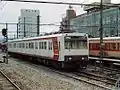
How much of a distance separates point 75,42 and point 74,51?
74 cm

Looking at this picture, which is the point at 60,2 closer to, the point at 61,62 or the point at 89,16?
the point at 61,62

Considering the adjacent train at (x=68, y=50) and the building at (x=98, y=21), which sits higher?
the building at (x=98, y=21)

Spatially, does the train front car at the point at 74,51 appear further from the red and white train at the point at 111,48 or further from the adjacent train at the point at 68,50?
the red and white train at the point at 111,48

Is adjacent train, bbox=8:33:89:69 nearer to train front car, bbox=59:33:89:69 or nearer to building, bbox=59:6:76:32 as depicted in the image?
train front car, bbox=59:33:89:69

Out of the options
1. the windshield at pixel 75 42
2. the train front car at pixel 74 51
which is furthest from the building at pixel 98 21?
the train front car at pixel 74 51

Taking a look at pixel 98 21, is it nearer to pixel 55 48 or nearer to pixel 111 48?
pixel 111 48

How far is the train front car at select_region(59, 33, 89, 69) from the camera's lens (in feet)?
73.5

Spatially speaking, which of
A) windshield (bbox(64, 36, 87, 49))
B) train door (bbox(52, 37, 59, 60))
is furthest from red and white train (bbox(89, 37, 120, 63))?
train door (bbox(52, 37, 59, 60))

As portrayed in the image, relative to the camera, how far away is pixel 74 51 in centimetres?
2262

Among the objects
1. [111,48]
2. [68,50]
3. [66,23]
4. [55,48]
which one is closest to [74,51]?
[68,50]

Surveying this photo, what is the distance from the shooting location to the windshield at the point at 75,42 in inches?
891

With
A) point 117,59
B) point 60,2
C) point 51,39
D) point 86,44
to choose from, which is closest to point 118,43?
point 117,59

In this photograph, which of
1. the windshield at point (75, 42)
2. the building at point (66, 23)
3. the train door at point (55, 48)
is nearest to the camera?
the windshield at point (75, 42)

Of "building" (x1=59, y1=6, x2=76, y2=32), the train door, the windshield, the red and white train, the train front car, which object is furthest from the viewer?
the red and white train
